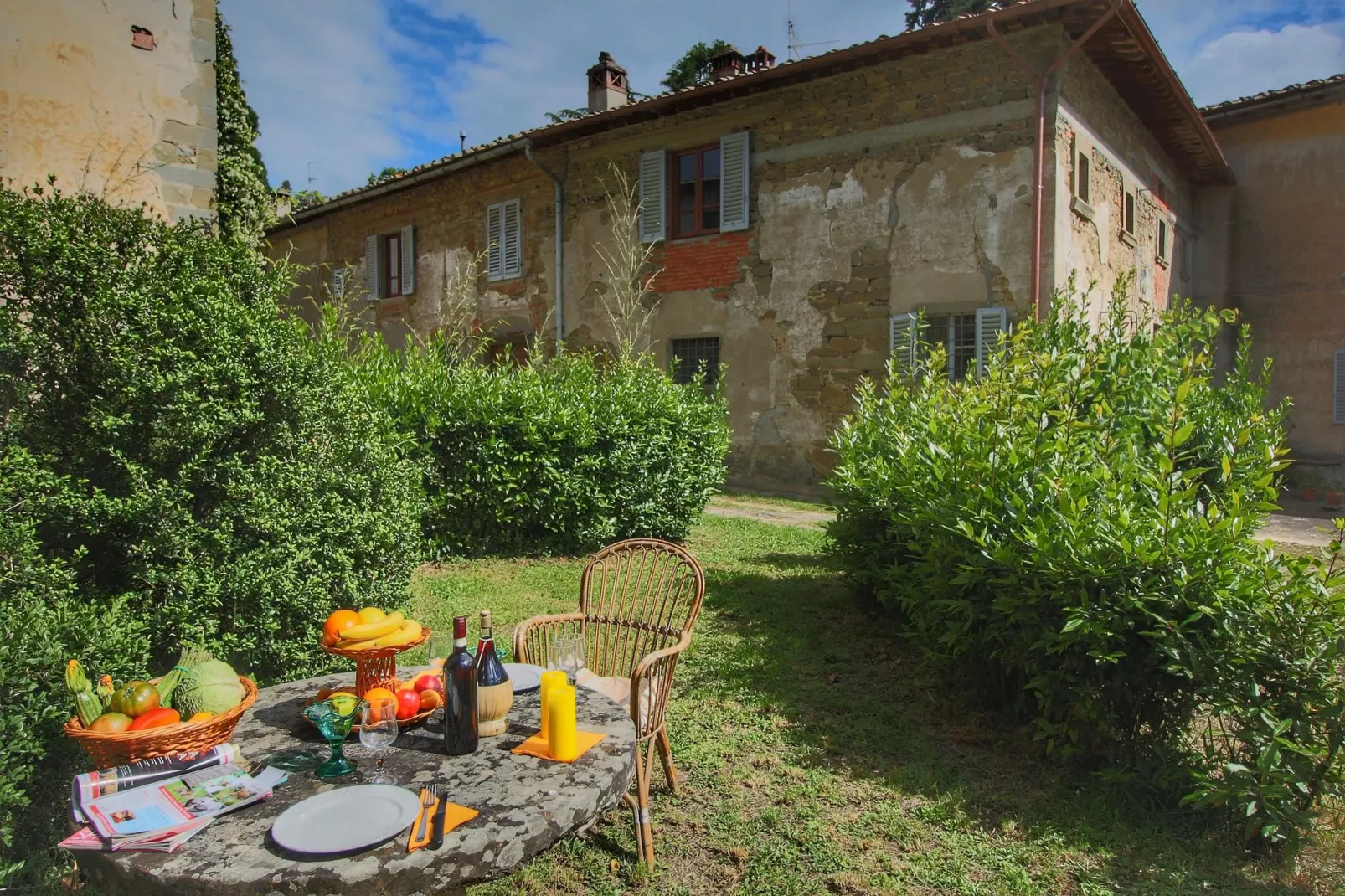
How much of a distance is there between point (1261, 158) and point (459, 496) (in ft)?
48.2

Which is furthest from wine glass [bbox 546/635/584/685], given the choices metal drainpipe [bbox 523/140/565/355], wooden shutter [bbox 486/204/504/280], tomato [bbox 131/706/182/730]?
wooden shutter [bbox 486/204/504/280]

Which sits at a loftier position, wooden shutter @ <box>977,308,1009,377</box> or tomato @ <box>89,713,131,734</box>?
wooden shutter @ <box>977,308,1009,377</box>

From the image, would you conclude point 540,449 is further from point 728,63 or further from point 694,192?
point 728,63

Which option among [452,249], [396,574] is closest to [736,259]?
[452,249]

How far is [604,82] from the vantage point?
14.9 metres

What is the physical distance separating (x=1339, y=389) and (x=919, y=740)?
13.6m

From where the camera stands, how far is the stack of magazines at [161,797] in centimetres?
167

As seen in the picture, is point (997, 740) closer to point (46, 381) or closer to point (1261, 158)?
point (46, 381)

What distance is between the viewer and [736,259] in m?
11.8

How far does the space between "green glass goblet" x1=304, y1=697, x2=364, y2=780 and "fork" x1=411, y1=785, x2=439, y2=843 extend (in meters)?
0.25

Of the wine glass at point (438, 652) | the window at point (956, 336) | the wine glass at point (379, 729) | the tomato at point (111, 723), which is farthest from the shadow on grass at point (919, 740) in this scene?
the window at point (956, 336)

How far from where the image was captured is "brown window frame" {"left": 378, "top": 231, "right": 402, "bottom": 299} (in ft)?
53.0

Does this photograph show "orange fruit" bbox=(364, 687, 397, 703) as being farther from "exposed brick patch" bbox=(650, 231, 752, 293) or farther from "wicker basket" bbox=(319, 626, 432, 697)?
"exposed brick patch" bbox=(650, 231, 752, 293)

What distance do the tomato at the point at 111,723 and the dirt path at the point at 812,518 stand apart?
719 cm
